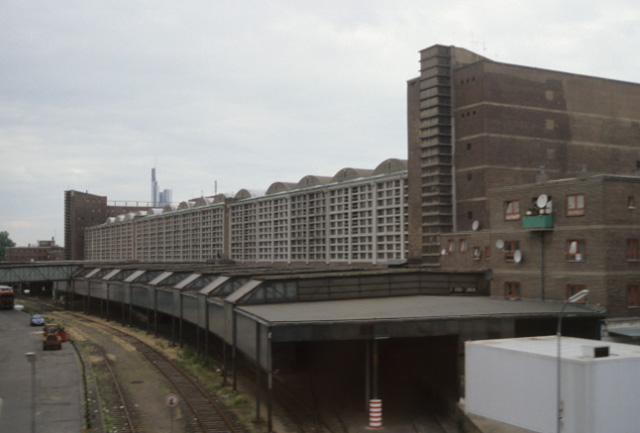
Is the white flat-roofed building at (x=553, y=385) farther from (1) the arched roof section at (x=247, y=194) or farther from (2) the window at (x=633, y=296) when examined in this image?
(1) the arched roof section at (x=247, y=194)

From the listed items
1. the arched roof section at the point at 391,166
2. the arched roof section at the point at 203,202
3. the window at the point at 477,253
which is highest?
the arched roof section at the point at 391,166

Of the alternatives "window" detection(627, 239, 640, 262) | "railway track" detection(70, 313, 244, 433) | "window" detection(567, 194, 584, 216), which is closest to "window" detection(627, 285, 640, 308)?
"window" detection(627, 239, 640, 262)

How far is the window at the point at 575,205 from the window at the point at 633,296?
510 cm

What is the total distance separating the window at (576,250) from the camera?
34844mm

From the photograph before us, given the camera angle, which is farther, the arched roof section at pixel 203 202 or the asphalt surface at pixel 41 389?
the arched roof section at pixel 203 202

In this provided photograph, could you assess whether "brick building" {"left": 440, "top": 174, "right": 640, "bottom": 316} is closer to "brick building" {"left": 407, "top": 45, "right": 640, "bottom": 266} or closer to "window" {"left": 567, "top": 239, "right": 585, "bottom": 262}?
"window" {"left": 567, "top": 239, "right": 585, "bottom": 262}

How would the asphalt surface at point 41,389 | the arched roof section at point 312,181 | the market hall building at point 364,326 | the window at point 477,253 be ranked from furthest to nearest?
the arched roof section at point 312,181 → the window at point 477,253 → the market hall building at point 364,326 → the asphalt surface at point 41,389

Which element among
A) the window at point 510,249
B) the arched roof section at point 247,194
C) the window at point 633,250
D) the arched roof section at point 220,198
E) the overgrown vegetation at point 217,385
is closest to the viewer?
the overgrown vegetation at point 217,385

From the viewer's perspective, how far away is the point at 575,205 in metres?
35.1

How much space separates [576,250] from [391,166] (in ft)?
94.0

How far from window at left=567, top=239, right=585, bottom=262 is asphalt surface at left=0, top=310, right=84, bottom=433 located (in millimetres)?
27620

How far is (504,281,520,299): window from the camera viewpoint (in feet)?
129

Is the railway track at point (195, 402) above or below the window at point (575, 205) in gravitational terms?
below

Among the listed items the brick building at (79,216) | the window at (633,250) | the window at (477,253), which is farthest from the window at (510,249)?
the brick building at (79,216)
